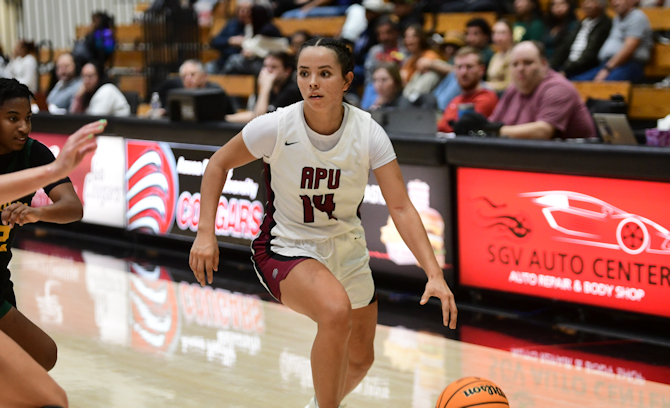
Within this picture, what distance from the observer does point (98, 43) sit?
1429 centimetres

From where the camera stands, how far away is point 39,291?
686 cm

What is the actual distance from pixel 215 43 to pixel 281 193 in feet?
32.7

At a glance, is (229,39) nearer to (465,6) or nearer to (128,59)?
(128,59)

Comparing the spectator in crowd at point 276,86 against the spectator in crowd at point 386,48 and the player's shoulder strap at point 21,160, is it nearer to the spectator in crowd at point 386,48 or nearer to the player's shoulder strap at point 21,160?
the spectator in crowd at point 386,48

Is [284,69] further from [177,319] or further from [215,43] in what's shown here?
[215,43]

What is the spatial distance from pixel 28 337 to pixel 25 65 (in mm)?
12237

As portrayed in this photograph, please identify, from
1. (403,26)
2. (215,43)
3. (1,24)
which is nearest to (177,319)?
(403,26)

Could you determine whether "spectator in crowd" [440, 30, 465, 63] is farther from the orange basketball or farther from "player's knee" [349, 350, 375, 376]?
the orange basketball

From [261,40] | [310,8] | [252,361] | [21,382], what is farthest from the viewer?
[310,8]

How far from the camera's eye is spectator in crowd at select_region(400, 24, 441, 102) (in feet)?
30.0

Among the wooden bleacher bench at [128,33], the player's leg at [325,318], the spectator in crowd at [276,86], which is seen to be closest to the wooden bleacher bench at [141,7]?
the wooden bleacher bench at [128,33]

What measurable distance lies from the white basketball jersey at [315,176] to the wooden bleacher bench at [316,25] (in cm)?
856

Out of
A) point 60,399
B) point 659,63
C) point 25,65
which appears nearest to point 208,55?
point 25,65

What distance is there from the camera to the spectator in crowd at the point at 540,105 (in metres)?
6.47
